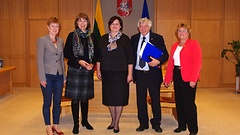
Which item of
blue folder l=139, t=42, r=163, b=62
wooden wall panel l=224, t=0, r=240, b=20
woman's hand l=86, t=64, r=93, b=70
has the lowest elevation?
woman's hand l=86, t=64, r=93, b=70

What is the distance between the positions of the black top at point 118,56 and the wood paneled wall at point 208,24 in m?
4.36

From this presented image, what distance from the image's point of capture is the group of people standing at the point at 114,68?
3781 millimetres

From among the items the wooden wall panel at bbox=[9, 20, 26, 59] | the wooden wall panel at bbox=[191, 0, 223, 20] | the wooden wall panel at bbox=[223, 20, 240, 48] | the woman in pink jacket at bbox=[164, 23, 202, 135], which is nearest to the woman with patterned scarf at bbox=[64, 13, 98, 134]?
the woman in pink jacket at bbox=[164, 23, 202, 135]

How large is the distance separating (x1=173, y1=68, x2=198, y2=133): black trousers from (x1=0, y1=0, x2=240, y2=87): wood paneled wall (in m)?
4.30

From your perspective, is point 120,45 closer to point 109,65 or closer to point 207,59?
point 109,65

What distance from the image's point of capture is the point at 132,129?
4.36 meters

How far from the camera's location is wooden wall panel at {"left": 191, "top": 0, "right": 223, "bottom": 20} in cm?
814

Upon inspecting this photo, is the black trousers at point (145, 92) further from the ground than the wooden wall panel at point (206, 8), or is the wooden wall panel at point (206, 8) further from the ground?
the wooden wall panel at point (206, 8)

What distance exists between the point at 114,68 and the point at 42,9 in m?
4.88

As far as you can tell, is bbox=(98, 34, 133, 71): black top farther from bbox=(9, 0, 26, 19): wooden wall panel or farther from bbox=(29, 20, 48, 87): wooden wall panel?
bbox=(9, 0, 26, 19): wooden wall panel

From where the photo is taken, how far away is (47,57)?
12.2 feet

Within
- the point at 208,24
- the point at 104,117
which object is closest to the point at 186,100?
the point at 104,117

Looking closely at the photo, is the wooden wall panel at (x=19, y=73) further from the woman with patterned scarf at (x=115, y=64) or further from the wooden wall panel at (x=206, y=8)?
the woman with patterned scarf at (x=115, y=64)

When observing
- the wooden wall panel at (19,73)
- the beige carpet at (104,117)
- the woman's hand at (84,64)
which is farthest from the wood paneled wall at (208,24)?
the woman's hand at (84,64)
